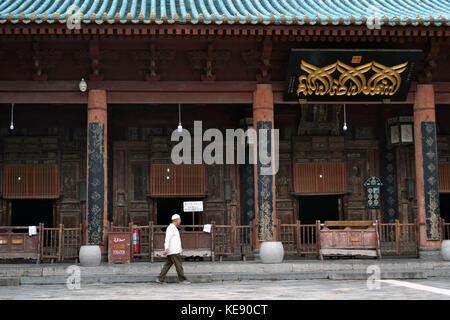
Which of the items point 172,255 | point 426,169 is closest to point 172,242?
point 172,255

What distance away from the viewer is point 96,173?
14852mm

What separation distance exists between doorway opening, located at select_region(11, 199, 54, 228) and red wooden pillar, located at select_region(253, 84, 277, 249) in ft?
25.9

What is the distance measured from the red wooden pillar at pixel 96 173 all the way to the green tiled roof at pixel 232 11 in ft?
7.82

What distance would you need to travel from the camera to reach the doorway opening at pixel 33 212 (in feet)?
63.5

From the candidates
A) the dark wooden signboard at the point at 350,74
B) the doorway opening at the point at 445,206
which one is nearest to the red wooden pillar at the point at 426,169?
the dark wooden signboard at the point at 350,74

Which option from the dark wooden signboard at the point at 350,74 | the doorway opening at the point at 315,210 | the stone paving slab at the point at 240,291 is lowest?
the stone paving slab at the point at 240,291

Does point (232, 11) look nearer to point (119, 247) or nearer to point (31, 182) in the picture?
point (119, 247)

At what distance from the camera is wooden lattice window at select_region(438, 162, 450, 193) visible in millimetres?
19247

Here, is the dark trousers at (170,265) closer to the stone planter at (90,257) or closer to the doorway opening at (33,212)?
the stone planter at (90,257)

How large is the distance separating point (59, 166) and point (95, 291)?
27.9 feet

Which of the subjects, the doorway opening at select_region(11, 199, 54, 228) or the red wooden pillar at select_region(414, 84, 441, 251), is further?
the doorway opening at select_region(11, 199, 54, 228)

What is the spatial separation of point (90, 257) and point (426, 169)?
9132mm

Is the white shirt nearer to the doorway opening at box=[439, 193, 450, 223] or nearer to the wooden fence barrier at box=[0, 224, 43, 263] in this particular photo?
the wooden fence barrier at box=[0, 224, 43, 263]

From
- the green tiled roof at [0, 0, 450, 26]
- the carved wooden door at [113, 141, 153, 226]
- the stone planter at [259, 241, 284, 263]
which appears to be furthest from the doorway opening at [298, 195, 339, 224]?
the stone planter at [259, 241, 284, 263]
